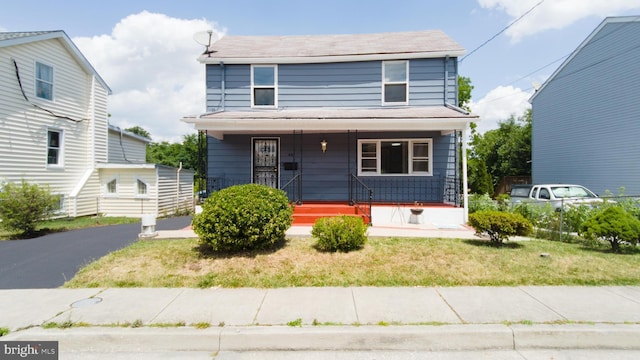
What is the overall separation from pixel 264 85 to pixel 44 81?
914 cm

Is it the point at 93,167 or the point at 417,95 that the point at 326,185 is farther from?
the point at 93,167

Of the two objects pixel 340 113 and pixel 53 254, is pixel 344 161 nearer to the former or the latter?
pixel 340 113

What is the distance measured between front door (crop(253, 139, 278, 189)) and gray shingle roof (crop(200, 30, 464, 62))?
125 inches

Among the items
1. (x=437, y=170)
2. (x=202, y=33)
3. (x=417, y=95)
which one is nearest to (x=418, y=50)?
(x=417, y=95)

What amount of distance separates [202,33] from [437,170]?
10.0m

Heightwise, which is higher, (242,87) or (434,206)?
(242,87)

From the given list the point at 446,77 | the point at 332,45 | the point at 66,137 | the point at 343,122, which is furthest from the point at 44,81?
the point at 446,77

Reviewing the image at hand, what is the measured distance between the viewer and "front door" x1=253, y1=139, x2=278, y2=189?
10617 millimetres

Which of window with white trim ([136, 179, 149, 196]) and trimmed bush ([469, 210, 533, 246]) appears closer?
trimmed bush ([469, 210, 533, 246])

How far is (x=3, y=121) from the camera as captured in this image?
10383 mm

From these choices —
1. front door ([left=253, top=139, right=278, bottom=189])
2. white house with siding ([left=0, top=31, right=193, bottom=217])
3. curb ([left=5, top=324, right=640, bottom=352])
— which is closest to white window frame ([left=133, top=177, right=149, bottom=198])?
white house with siding ([left=0, top=31, right=193, bottom=217])

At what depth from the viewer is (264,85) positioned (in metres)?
10.9

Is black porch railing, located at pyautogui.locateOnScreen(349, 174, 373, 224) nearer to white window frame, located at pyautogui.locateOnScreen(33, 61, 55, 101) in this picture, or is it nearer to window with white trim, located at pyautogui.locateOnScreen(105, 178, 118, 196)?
window with white trim, located at pyautogui.locateOnScreen(105, 178, 118, 196)

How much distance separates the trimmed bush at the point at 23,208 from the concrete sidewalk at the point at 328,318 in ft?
17.5
